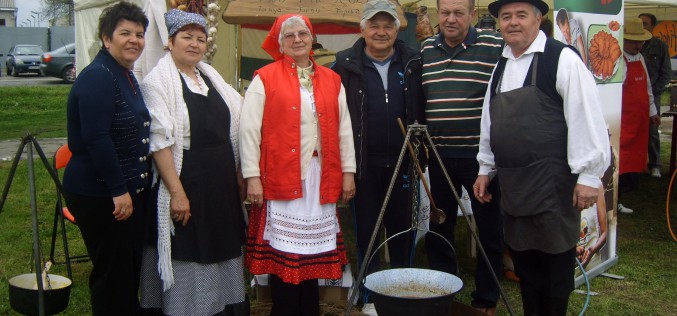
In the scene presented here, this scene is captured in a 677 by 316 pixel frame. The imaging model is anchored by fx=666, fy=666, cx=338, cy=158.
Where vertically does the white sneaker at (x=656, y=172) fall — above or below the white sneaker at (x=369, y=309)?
above

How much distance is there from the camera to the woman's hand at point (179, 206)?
3145mm

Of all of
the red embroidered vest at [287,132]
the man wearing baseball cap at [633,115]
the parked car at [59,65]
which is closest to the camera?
the red embroidered vest at [287,132]

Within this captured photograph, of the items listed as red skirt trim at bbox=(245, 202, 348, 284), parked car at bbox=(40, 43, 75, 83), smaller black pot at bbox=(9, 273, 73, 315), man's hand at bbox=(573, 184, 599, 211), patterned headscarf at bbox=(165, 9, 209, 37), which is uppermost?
parked car at bbox=(40, 43, 75, 83)

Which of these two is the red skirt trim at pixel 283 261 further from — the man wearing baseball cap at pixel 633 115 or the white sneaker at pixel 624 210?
the man wearing baseball cap at pixel 633 115

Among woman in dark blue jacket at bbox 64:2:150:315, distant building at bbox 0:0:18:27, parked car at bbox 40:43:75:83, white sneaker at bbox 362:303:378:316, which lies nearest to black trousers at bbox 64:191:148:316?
woman in dark blue jacket at bbox 64:2:150:315

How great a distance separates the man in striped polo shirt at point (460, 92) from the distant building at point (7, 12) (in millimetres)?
56611

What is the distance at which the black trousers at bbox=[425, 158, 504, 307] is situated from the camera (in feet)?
12.0

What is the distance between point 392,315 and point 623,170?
16.3 ft

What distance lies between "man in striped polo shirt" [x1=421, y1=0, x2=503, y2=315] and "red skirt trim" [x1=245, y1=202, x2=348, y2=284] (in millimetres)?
782

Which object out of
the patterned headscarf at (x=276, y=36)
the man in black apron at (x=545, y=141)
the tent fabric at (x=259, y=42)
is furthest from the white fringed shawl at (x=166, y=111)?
the tent fabric at (x=259, y=42)

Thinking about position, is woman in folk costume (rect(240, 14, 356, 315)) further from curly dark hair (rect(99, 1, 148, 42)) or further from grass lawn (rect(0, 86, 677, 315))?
grass lawn (rect(0, 86, 677, 315))

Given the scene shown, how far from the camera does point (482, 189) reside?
3357mm

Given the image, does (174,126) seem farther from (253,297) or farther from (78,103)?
(253,297)

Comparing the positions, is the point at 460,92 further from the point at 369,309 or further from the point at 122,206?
the point at 122,206
